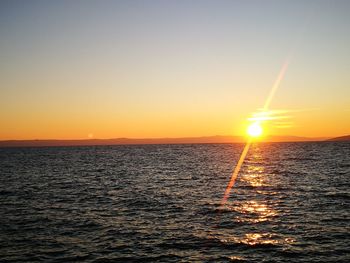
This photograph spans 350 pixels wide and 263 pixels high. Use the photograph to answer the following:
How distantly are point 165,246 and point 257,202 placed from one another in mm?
16828

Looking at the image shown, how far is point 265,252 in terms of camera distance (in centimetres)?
2008

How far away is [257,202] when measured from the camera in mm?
35656

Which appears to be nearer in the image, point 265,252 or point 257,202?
point 265,252

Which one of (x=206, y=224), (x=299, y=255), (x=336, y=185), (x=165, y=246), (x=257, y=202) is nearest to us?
(x=299, y=255)

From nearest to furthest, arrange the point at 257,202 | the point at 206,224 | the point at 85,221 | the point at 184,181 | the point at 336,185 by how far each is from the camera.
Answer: the point at 206,224 → the point at 85,221 → the point at 257,202 → the point at 336,185 → the point at 184,181

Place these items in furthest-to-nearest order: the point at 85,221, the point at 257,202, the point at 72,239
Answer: the point at 257,202
the point at 85,221
the point at 72,239

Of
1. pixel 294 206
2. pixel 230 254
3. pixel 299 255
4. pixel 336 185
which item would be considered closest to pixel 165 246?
pixel 230 254

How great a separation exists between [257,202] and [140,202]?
1228 centimetres

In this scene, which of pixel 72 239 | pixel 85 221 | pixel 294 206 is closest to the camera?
pixel 72 239

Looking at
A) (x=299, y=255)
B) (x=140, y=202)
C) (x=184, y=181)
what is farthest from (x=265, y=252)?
(x=184, y=181)

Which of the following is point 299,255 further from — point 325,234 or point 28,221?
point 28,221

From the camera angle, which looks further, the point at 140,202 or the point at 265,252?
the point at 140,202

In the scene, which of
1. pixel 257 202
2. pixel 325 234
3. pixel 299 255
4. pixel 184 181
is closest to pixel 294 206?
pixel 257 202

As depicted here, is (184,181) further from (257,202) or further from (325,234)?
(325,234)
